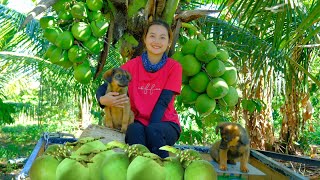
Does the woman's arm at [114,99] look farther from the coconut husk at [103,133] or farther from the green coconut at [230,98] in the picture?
the green coconut at [230,98]

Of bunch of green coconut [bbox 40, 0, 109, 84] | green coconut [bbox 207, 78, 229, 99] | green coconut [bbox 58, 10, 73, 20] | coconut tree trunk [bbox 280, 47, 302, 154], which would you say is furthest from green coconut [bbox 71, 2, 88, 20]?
coconut tree trunk [bbox 280, 47, 302, 154]

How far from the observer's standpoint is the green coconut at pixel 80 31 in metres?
3.41

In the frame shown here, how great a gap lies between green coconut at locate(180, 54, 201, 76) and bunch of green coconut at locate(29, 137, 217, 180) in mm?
2484

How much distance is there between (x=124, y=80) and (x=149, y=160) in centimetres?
236

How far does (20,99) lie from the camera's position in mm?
16734

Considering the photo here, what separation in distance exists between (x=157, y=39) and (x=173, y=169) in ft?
7.73

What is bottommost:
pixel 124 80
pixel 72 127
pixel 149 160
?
pixel 72 127

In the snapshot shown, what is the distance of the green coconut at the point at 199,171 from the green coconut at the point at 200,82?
2.54 m

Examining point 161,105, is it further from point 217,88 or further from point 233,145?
point 233,145

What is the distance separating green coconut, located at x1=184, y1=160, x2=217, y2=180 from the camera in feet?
2.97

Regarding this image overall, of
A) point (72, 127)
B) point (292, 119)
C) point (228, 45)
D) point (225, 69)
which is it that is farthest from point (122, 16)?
point (72, 127)

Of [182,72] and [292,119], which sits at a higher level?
[182,72]

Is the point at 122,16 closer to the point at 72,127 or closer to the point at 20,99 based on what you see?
the point at 72,127

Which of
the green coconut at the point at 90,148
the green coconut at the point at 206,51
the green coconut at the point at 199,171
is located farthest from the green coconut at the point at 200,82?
the green coconut at the point at 199,171
